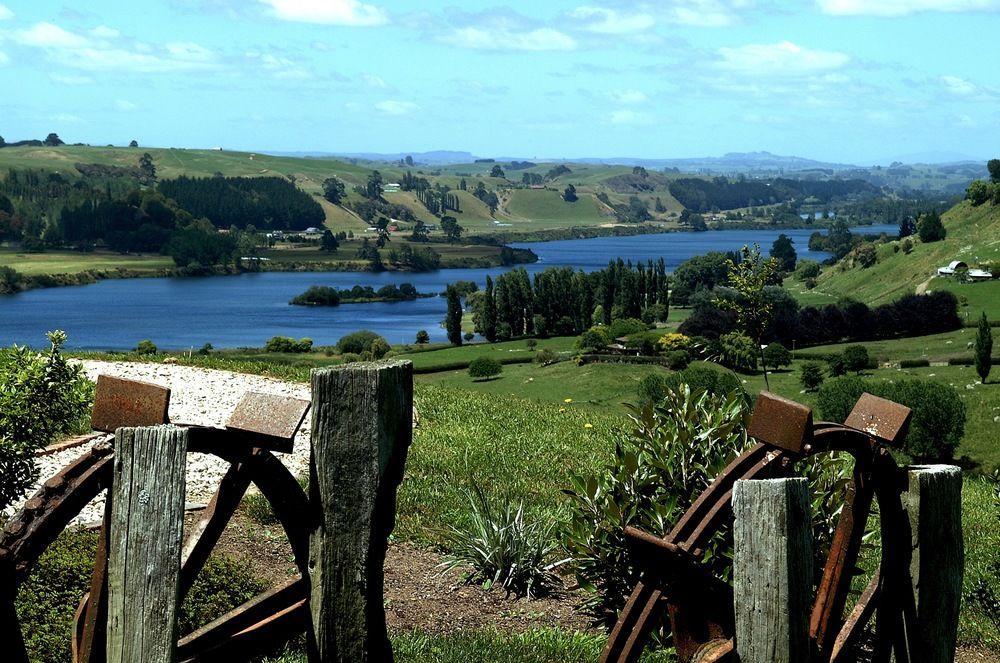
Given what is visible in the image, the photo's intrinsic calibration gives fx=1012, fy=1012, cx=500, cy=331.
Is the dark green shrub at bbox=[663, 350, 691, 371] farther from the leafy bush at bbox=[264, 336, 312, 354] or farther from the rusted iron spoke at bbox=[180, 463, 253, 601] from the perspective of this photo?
the rusted iron spoke at bbox=[180, 463, 253, 601]

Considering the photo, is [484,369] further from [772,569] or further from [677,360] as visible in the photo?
[772,569]

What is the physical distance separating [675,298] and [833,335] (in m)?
53.0

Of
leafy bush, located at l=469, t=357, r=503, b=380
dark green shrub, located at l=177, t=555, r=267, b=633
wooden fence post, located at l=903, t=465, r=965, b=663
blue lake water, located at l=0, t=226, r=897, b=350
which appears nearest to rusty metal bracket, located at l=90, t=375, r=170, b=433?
wooden fence post, located at l=903, t=465, r=965, b=663

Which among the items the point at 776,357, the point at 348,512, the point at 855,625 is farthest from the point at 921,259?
the point at 348,512

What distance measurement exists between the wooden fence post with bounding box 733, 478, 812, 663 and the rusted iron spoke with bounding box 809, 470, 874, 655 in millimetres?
675

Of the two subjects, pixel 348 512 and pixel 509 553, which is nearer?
pixel 348 512

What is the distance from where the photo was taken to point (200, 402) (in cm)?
1792

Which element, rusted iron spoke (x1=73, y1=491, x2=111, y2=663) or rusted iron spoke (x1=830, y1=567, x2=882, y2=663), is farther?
rusted iron spoke (x1=830, y1=567, x2=882, y2=663)

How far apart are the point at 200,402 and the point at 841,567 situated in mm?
14897

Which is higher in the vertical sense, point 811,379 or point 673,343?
point 811,379

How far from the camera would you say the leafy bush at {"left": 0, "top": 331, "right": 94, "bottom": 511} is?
7500mm

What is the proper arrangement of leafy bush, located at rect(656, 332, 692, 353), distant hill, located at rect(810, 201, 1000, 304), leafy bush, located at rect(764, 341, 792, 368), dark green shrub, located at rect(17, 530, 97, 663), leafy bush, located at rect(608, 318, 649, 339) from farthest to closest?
distant hill, located at rect(810, 201, 1000, 304) → leafy bush, located at rect(608, 318, 649, 339) → leafy bush, located at rect(656, 332, 692, 353) → leafy bush, located at rect(764, 341, 792, 368) → dark green shrub, located at rect(17, 530, 97, 663)

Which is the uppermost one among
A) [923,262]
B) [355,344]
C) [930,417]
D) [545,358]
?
[923,262]

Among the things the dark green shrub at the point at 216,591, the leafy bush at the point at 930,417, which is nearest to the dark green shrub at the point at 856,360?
the leafy bush at the point at 930,417
